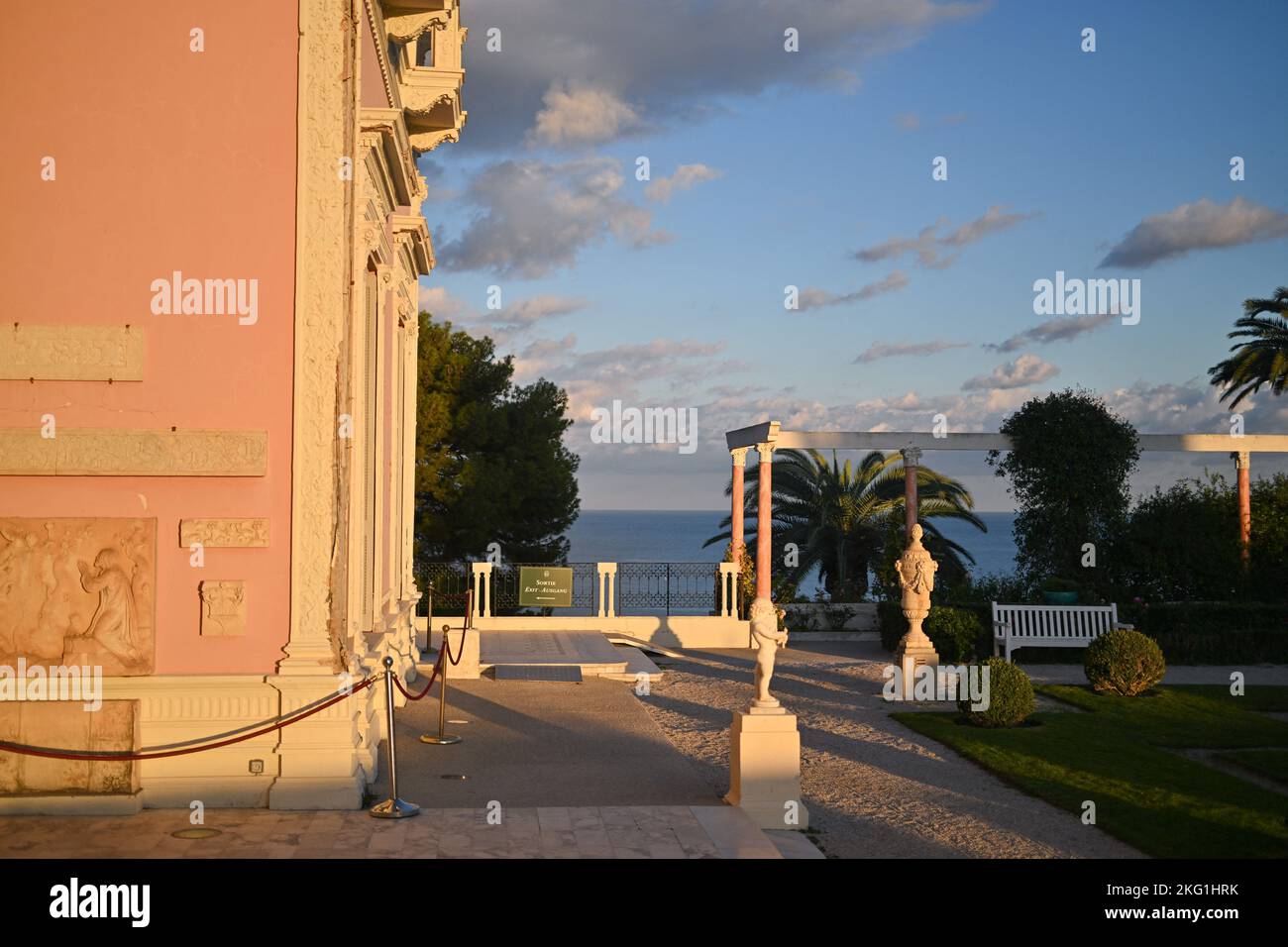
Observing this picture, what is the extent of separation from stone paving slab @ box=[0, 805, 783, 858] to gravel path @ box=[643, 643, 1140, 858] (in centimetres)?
93

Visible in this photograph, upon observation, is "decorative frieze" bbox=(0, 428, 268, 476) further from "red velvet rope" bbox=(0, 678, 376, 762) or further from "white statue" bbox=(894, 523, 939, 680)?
"white statue" bbox=(894, 523, 939, 680)

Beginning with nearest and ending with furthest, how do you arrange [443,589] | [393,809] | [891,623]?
[393,809], [891,623], [443,589]

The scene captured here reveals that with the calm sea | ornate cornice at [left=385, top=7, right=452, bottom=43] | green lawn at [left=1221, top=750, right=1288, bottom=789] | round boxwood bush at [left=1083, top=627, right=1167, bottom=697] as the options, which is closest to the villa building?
ornate cornice at [left=385, top=7, right=452, bottom=43]

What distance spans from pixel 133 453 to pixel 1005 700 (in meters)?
8.72

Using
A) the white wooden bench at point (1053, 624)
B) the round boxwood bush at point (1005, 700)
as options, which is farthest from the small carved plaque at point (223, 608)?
the white wooden bench at point (1053, 624)

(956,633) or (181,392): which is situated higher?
(181,392)

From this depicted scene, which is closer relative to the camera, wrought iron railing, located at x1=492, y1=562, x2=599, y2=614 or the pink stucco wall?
the pink stucco wall

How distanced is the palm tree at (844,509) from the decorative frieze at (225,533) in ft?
64.1

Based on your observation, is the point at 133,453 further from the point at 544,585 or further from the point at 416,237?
the point at 544,585

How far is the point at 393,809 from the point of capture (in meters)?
8.34

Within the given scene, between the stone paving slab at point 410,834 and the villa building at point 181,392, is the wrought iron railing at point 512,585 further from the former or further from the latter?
the stone paving slab at point 410,834

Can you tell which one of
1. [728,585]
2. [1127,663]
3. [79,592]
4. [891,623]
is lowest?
[1127,663]

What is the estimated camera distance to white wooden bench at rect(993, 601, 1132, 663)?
58.4 ft

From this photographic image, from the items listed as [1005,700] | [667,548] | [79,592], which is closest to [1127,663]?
[1005,700]
